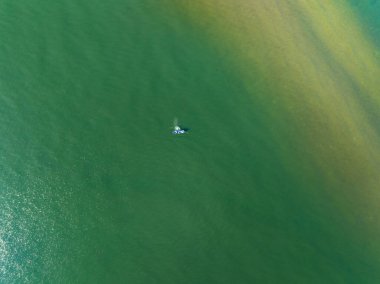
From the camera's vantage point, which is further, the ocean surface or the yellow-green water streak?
the yellow-green water streak

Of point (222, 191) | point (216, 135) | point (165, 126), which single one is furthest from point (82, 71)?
point (222, 191)

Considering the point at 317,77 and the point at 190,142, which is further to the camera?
the point at 317,77

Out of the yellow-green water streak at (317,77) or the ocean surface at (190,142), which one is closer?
the ocean surface at (190,142)

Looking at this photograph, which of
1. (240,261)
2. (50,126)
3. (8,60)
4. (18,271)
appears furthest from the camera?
(8,60)

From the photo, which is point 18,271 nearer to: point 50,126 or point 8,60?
point 50,126
